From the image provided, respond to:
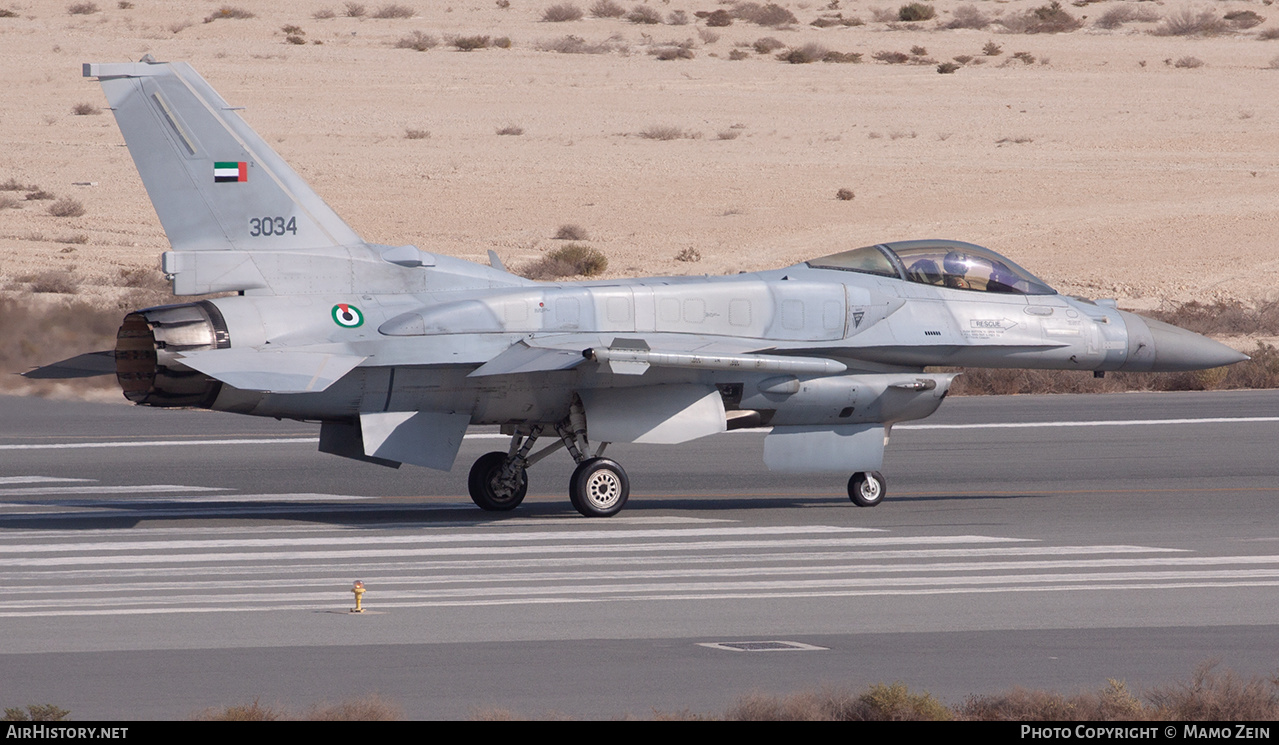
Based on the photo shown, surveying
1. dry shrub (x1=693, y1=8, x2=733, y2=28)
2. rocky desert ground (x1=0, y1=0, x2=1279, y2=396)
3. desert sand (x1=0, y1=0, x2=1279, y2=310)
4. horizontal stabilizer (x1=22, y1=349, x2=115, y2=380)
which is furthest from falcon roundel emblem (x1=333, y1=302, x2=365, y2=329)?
dry shrub (x1=693, y1=8, x2=733, y2=28)

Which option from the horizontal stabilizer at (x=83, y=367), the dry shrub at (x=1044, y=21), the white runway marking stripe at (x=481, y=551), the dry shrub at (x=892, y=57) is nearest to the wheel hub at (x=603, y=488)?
the white runway marking stripe at (x=481, y=551)

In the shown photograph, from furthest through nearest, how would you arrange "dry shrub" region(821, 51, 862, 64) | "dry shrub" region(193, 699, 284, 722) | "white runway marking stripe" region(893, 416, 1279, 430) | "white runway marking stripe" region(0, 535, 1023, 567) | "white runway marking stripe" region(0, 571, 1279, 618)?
"dry shrub" region(821, 51, 862, 64) < "white runway marking stripe" region(893, 416, 1279, 430) < "white runway marking stripe" region(0, 535, 1023, 567) < "white runway marking stripe" region(0, 571, 1279, 618) < "dry shrub" region(193, 699, 284, 722)

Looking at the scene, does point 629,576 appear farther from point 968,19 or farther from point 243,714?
point 968,19

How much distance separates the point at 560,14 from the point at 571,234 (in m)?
36.1

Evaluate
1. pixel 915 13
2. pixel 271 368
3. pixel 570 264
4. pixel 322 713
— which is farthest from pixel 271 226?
pixel 915 13

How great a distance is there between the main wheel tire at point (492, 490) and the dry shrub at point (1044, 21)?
68285 millimetres

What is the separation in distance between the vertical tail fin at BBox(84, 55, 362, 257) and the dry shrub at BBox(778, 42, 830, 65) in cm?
5791

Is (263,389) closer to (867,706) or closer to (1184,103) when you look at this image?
(867,706)

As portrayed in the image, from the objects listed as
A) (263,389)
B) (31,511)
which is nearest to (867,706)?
(263,389)

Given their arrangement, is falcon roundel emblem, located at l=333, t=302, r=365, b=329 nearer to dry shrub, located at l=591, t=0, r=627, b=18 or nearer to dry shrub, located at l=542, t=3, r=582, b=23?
dry shrub, located at l=542, t=3, r=582, b=23

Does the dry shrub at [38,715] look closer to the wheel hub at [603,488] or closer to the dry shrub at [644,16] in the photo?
the wheel hub at [603,488]

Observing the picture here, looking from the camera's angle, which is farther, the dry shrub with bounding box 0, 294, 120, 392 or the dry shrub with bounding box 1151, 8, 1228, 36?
the dry shrub with bounding box 1151, 8, 1228, 36

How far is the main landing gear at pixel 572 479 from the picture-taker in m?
16.6

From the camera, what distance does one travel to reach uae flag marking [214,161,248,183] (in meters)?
15.8
